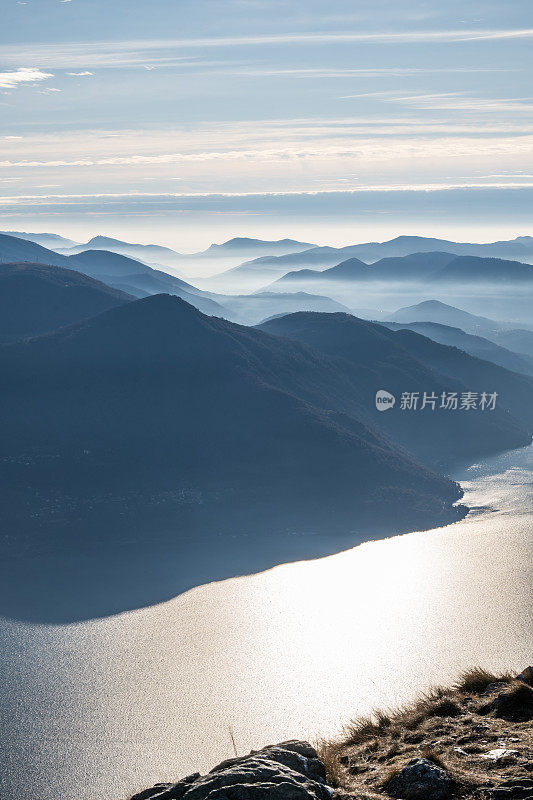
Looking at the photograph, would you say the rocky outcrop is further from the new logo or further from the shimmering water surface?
the new logo

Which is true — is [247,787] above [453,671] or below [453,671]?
above

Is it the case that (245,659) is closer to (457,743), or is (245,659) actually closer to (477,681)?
(477,681)

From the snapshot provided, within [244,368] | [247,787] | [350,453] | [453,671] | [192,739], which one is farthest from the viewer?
[244,368]

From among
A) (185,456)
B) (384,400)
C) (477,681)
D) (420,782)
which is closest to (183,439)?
(185,456)

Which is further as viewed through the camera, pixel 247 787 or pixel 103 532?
pixel 103 532

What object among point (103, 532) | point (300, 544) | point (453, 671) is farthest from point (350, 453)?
point (453, 671)

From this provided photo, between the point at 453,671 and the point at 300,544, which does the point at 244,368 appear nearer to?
the point at 300,544
